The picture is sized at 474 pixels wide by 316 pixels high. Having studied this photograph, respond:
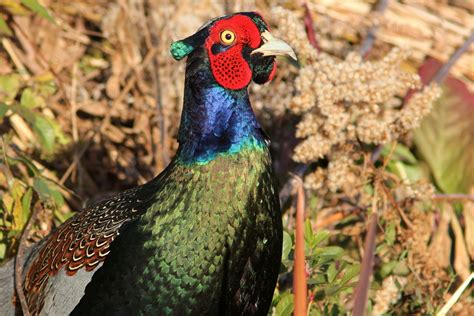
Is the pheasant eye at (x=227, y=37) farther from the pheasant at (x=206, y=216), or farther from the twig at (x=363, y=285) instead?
the twig at (x=363, y=285)

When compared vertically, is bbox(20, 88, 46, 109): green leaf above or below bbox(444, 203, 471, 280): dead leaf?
above

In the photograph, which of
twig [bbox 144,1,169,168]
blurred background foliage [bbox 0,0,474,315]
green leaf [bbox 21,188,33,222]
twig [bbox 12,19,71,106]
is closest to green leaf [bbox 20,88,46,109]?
blurred background foliage [bbox 0,0,474,315]

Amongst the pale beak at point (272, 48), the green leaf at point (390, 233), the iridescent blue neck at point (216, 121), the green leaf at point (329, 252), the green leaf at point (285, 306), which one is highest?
the pale beak at point (272, 48)

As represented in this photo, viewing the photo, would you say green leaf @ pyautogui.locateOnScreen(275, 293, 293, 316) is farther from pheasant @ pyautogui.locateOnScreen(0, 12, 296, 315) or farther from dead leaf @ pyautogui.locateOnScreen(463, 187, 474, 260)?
dead leaf @ pyautogui.locateOnScreen(463, 187, 474, 260)

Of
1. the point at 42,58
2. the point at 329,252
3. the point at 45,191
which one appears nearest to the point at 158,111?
the point at 42,58

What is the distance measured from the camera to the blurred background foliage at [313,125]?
3.53 m

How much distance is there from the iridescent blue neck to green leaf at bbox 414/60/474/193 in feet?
6.69

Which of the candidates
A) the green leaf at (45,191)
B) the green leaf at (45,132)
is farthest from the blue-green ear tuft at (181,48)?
the green leaf at (45,132)

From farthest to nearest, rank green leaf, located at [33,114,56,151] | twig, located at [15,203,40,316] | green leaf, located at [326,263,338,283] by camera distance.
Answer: green leaf, located at [33,114,56,151] < green leaf, located at [326,263,338,283] < twig, located at [15,203,40,316]

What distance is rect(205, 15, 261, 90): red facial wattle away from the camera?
262cm

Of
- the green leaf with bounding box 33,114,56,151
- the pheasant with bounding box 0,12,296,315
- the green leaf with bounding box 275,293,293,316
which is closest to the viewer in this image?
the pheasant with bounding box 0,12,296,315

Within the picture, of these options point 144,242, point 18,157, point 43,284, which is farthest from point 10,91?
point 144,242

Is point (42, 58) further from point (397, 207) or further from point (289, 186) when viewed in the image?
point (397, 207)

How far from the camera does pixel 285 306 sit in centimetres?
310
